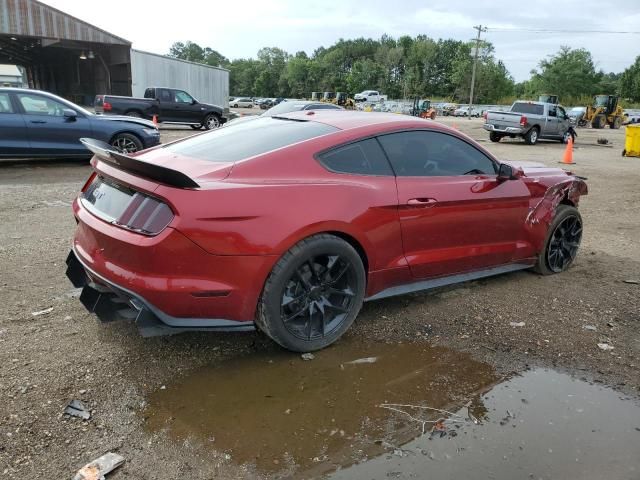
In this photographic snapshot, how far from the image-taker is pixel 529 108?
74.2ft

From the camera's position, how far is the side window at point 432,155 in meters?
3.87

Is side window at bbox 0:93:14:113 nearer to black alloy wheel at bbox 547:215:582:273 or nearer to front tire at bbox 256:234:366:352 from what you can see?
front tire at bbox 256:234:366:352

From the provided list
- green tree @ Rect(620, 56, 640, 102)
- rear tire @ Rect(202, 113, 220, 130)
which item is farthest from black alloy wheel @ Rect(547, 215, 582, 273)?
green tree @ Rect(620, 56, 640, 102)

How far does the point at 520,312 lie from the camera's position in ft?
14.0

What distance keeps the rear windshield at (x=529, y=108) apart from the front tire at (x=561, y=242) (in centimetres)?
1883

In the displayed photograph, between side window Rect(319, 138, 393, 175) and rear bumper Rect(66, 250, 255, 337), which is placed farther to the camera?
side window Rect(319, 138, 393, 175)

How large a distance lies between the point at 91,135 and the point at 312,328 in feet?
28.9

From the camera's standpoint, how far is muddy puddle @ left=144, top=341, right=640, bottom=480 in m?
2.51

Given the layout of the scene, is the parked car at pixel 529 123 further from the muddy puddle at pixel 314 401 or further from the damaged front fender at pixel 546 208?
the muddy puddle at pixel 314 401

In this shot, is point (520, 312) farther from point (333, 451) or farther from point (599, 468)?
point (333, 451)

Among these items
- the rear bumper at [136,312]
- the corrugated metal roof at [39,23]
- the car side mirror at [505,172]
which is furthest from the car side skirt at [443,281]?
the corrugated metal roof at [39,23]

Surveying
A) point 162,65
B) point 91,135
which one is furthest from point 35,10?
point 91,135

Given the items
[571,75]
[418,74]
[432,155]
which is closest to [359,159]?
[432,155]

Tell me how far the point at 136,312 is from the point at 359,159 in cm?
175
